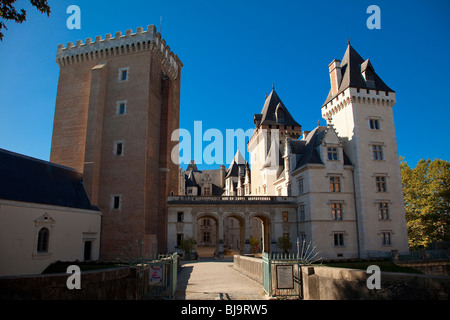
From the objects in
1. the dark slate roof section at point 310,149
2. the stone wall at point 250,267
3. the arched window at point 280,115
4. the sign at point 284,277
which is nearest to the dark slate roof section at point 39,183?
the stone wall at point 250,267

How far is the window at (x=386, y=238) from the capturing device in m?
31.5

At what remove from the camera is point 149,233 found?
30.9m

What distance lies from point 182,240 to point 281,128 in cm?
2614

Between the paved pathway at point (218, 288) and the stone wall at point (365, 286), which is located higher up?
the stone wall at point (365, 286)

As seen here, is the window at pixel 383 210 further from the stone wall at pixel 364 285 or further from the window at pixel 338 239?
the stone wall at pixel 364 285

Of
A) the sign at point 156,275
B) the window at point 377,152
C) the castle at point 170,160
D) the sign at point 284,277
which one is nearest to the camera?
the sign at point 156,275

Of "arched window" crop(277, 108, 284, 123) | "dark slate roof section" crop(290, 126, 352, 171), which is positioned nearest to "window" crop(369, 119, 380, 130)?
"dark slate roof section" crop(290, 126, 352, 171)

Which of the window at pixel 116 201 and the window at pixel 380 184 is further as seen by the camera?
the window at pixel 380 184

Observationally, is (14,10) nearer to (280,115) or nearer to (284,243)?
(284,243)

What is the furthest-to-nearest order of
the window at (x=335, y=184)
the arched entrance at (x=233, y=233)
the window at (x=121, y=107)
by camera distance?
1. the arched entrance at (x=233, y=233)
2. the window at (x=121, y=107)
3. the window at (x=335, y=184)

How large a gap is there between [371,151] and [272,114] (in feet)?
70.0

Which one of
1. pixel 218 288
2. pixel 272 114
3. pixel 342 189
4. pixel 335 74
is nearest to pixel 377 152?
pixel 342 189

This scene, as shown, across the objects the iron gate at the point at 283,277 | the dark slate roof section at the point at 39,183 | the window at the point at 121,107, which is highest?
the window at the point at 121,107
